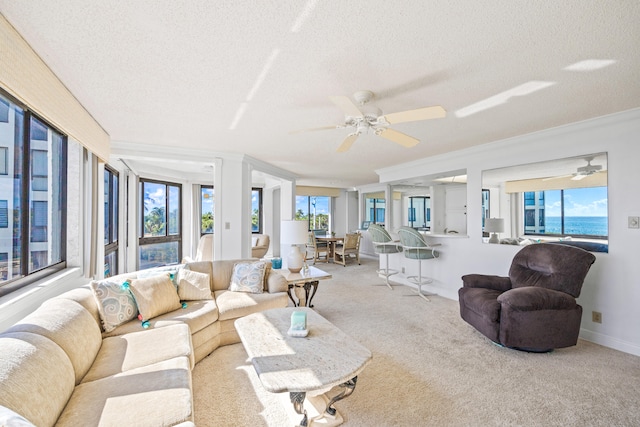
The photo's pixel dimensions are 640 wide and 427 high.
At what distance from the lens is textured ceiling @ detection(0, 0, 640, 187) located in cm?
139

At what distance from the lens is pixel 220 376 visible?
2293 millimetres

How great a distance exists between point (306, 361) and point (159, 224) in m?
5.92

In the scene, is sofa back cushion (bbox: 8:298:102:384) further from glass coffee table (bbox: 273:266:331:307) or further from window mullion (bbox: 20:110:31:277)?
glass coffee table (bbox: 273:266:331:307)

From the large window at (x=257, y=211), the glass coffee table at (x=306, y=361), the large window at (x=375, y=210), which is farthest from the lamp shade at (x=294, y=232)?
the large window at (x=375, y=210)

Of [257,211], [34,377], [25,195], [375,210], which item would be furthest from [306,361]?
[375,210]

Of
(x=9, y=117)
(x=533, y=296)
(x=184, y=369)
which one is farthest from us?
(x=533, y=296)

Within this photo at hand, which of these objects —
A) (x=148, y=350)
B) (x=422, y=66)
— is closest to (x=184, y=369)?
(x=148, y=350)

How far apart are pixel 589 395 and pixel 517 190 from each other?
2.51 m

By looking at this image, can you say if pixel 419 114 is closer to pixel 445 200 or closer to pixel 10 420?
pixel 10 420

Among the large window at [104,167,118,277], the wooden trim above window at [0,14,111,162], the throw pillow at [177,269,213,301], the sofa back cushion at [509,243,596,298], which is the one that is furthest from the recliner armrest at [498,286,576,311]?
the large window at [104,167,118,277]

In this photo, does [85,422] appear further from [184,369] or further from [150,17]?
[150,17]

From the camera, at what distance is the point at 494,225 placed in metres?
4.00

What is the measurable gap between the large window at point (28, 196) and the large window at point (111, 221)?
159 cm

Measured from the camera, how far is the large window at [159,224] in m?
6.12
